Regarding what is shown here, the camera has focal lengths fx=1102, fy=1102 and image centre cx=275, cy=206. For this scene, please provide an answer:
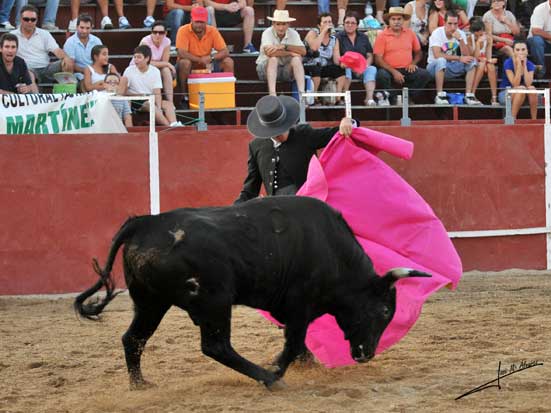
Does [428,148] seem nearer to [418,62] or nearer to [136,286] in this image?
[418,62]

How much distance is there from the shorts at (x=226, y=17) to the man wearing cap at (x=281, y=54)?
137cm

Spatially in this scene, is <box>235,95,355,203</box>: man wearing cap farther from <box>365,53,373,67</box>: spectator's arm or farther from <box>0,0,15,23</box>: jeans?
<box>0,0,15,23</box>: jeans

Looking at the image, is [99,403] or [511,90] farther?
[511,90]

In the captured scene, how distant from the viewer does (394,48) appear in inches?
472

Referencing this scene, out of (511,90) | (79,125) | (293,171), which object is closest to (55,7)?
(79,125)

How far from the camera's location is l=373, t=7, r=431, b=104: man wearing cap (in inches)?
469

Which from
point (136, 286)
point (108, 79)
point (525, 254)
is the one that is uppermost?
point (108, 79)

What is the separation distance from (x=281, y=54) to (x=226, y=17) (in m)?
1.64

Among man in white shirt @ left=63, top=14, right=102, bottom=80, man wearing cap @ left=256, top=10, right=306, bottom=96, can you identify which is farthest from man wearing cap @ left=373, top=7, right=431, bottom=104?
man in white shirt @ left=63, top=14, right=102, bottom=80

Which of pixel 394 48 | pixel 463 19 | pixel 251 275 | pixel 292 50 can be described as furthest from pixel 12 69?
pixel 251 275

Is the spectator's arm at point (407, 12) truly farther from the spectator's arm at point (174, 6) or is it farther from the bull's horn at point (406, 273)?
the bull's horn at point (406, 273)

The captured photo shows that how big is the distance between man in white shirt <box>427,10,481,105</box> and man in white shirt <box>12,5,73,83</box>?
3.94 m

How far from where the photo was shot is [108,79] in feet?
34.2

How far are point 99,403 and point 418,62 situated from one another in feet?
26.2
